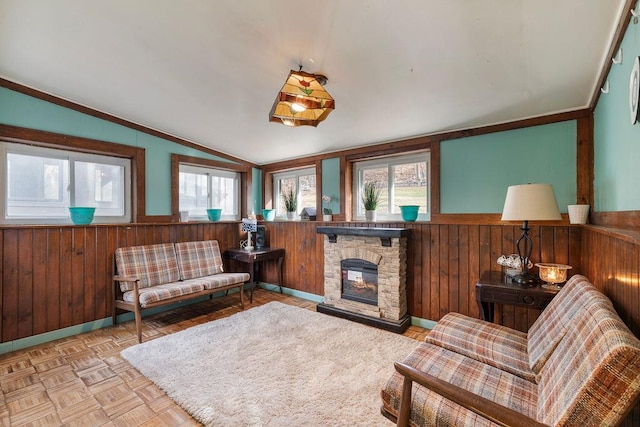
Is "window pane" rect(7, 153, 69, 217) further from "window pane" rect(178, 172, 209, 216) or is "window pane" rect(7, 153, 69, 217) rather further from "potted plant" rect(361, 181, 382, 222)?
"potted plant" rect(361, 181, 382, 222)

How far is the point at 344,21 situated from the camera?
5.62 feet

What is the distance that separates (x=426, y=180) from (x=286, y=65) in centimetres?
209

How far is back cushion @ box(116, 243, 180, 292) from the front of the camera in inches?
127

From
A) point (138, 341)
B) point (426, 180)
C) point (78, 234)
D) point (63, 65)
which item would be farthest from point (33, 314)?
point (426, 180)

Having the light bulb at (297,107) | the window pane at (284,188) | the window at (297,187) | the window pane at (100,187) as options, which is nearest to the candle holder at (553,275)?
the light bulb at (297,107)

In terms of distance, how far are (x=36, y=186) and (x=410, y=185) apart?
411 cm

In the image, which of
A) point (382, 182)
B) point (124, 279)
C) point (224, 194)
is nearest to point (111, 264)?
point (124, 279)

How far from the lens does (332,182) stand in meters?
4.08

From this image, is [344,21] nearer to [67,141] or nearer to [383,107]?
[383,107]

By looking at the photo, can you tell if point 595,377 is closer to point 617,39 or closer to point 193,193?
point 617,39

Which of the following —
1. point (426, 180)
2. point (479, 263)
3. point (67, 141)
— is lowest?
point (479, 263)

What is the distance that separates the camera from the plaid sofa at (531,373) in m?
0.85

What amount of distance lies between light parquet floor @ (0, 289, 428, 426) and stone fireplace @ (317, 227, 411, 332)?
12.9 inches

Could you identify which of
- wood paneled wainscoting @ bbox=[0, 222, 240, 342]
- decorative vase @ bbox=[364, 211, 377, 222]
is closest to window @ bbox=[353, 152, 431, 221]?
decorative vase @ bbox=[364, 211, 377, 222]
